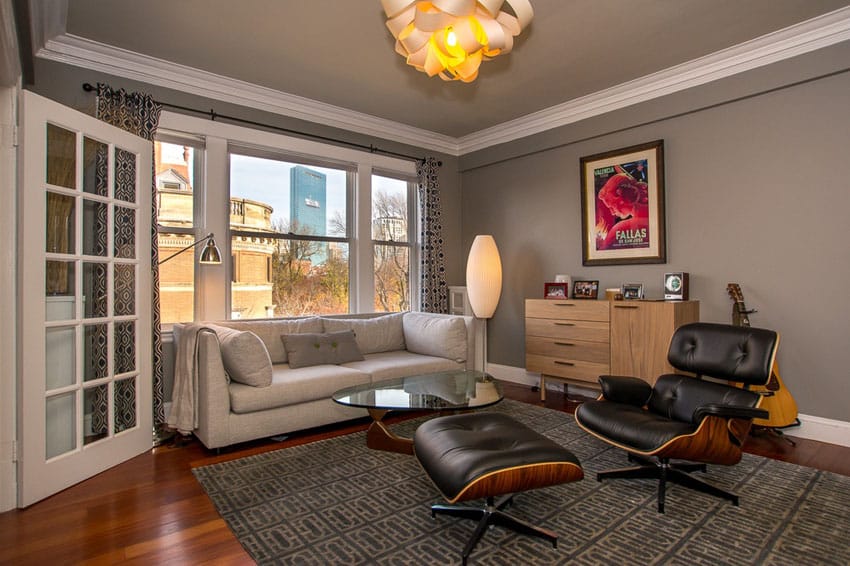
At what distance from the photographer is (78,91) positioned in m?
3.32

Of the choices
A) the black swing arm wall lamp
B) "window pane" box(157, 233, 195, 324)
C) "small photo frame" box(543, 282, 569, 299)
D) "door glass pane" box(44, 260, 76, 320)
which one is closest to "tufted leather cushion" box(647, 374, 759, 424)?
"small photo frame" box(543, 282, 569, 299)

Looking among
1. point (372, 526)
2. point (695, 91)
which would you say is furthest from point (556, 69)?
point (372, 526)

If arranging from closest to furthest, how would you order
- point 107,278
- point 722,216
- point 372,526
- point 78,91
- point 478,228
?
1. point 372,526
2. point 107,278
3. point 78,91
4. point 722,216
5. point 478,228

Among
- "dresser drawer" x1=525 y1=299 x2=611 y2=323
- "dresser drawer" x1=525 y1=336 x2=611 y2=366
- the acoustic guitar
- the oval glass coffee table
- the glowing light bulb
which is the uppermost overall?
the glowing light bulb

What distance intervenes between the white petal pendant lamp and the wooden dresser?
1.51ft

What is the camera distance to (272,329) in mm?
3848

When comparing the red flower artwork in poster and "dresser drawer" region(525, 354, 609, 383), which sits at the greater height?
the red flower artwork in poster

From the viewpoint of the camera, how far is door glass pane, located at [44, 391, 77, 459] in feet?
8.13

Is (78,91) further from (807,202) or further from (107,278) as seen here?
(807,202)

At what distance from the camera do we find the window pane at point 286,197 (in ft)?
13.6

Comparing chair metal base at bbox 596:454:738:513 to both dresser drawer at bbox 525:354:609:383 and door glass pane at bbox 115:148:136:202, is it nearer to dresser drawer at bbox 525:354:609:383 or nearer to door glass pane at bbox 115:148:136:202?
dresser drawer at bbox 525:354:609:383

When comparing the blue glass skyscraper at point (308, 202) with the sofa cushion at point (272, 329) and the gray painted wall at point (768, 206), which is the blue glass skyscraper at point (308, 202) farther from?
the gray painted wall at point (768, 206)

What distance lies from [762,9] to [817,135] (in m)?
0.94

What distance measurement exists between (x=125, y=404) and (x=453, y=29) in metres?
2.93
